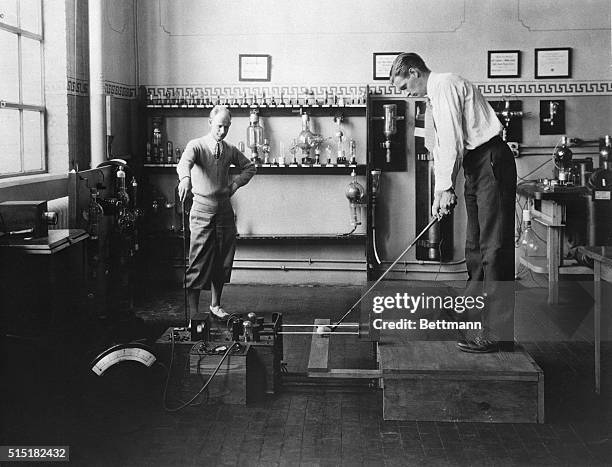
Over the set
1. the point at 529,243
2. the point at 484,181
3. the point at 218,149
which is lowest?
the point at 529,243

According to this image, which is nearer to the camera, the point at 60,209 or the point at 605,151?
the point at 60,209

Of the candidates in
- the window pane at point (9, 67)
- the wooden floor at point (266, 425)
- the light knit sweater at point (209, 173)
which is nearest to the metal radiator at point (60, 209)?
the window pane at point (9, 67)

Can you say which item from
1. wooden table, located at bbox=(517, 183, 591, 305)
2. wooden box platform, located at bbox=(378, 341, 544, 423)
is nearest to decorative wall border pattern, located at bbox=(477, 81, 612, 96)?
wooden table, located at bbox=(517, 183, 591, 305)

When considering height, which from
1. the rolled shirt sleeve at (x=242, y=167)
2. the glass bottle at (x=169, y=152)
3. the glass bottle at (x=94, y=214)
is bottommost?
the glass bottle at (x=94, y=214)

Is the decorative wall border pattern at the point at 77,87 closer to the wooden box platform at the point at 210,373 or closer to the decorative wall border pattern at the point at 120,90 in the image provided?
the decorative wall border pattern at the point at 120,90

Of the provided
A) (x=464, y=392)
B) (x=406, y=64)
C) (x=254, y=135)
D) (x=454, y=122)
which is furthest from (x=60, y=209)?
(x=464, y=392)

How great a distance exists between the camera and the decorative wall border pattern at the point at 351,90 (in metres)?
7.57

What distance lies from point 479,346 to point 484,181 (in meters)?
0.91

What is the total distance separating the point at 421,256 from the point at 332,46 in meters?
2.27

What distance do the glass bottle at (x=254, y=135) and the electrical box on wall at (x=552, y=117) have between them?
2769mm

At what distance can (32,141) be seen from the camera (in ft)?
19.7

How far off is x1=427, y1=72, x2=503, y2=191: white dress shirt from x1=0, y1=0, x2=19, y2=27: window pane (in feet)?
10.4

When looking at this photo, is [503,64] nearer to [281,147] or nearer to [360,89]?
[360,89]

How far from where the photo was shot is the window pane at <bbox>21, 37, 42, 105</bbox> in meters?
5.89
